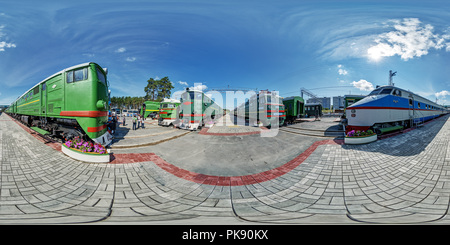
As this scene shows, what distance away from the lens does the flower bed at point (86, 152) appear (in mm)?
4461

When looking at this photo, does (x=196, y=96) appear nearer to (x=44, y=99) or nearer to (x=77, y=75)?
(x=77, y=75)

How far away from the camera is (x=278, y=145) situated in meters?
6.71

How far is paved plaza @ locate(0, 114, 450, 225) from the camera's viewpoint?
2.44 m

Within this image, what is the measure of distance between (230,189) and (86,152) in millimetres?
4406

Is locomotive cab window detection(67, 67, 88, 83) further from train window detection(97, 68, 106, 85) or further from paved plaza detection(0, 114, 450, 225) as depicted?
paved plaza detection(0, 114, 450, 225)

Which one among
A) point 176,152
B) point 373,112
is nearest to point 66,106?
point 176,152

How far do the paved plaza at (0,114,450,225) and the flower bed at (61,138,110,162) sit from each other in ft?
0.65

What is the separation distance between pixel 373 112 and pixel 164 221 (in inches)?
373

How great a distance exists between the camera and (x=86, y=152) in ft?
14.8

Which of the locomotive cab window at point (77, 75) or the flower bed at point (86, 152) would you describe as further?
the locomotive cab window at point (77, 75)

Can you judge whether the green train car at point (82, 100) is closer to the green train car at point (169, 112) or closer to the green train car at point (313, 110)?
the green train car at point (169, 112)

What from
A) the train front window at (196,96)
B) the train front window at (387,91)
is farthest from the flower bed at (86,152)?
the train front window at (387,91)

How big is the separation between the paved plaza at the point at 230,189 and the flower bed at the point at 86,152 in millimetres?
200

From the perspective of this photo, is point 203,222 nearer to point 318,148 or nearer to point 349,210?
point 349,210
